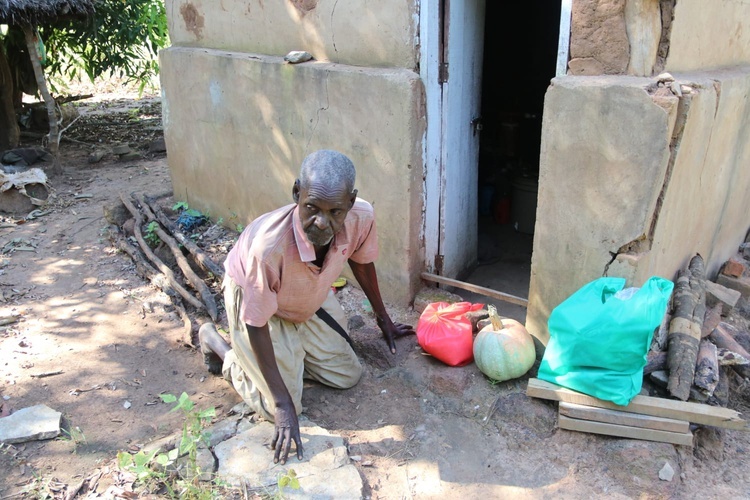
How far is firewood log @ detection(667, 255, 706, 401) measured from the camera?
286 cm

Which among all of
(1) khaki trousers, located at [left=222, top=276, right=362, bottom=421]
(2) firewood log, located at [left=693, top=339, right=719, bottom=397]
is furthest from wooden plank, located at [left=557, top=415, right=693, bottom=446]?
(1) khaki trousers, located at [left=222, top=276, right=362, bottom=421]

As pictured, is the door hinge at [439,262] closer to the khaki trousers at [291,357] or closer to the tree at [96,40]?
the khaki trousers at [291,357]

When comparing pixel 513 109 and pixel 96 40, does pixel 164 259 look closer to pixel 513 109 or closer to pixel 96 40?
pixel 513 109

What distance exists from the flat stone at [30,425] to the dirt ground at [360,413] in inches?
2.0

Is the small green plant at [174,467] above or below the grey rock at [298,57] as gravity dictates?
below

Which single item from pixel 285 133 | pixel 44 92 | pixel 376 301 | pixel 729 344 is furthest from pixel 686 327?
pixel 44 92

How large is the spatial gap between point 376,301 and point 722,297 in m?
2.31

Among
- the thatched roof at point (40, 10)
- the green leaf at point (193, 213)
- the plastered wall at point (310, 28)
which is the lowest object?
the green leaf at point (193, 213)

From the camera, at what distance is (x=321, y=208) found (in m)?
2.44

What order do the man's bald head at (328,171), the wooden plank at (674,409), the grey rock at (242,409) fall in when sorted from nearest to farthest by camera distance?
the man's bald head at (328,171) < the wooden plank at (674,409) < the grey rock at (242,409)

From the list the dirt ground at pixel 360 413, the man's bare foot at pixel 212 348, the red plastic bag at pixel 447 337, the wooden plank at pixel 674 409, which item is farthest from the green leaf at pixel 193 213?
the wooden plank at pixel 674 409

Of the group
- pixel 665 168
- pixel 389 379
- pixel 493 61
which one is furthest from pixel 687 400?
pixel 493 61

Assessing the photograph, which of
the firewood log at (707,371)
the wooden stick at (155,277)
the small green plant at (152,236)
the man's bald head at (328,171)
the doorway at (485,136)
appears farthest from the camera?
the small green plant at (152,236)

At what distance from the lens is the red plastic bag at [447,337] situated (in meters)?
3.35
